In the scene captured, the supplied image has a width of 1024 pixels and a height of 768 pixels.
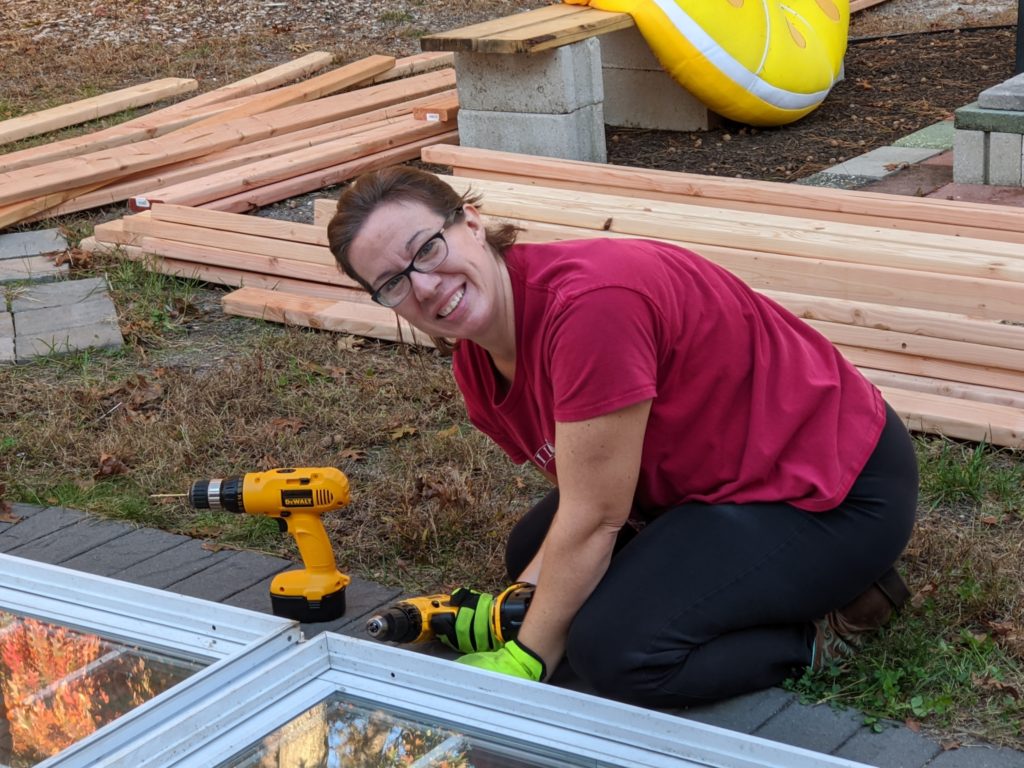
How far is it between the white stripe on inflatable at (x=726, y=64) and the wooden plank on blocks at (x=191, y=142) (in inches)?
102

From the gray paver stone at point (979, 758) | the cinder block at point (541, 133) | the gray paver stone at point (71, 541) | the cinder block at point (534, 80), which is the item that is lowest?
the gray paver stone at point (979, 758)

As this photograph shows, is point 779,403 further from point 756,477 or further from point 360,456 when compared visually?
point 360,456

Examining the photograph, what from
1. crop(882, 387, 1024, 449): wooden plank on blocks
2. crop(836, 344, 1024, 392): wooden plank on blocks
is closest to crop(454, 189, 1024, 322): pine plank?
crop(836, 344, 1024, 392): wooden plank on blocks

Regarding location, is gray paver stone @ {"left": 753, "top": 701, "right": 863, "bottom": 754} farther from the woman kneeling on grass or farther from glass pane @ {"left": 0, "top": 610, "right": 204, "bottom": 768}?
glass pane @ {"left": 0, "top": 610, "right": 204, "bottom": 768}

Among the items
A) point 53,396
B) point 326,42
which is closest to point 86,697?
point 53,396

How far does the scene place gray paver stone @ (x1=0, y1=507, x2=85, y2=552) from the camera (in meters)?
4.16

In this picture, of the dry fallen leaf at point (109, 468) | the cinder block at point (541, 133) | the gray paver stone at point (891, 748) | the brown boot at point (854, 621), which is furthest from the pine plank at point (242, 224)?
the gray paver stone at point (891, 748)

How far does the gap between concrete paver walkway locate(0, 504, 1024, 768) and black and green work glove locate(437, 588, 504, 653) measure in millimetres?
125

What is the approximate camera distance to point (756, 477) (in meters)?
2.87

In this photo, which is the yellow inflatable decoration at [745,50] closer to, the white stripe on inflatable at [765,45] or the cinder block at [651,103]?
the white stripe on inflatable at [765,45]

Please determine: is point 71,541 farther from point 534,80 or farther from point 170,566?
point 534,80

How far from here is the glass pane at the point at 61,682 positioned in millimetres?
2289

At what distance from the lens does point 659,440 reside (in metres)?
2.84

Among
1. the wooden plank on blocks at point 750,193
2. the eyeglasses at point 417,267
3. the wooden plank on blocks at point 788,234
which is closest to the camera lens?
the eyeglasses at point 417,267
